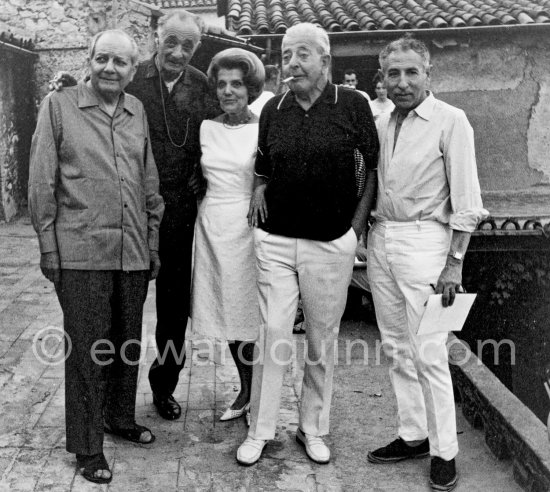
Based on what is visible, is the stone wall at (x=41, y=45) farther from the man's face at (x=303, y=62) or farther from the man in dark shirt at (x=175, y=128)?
the man's face at (x=303, y=62)

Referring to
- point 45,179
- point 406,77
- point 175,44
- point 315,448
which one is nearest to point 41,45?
point 175,44

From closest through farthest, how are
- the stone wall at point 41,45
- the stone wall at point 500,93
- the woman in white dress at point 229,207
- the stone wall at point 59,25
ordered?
the woman in white dress at point 229,207 < the stone wall at point 500,93 < the stone wall at point 41,45 < the stone wall at point 59,25

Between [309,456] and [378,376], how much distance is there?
142 centimetres

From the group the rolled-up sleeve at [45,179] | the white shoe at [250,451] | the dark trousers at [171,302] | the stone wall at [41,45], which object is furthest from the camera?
the stone wall at [41,45]

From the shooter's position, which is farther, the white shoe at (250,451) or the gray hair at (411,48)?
the white shoe at (250,451)

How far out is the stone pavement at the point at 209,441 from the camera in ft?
10.8

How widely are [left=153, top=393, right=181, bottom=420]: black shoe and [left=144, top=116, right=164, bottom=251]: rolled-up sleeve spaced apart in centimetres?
105

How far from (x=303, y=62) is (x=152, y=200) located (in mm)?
986

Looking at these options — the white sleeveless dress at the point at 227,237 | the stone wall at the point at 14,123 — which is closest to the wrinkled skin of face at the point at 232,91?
the white sleeveless dress at the point at 227,237

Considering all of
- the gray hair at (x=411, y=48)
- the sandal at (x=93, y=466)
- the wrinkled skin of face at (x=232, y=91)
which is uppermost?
the gray hair at (x=411, y=48)

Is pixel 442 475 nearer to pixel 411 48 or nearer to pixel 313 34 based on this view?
pixel 411 48

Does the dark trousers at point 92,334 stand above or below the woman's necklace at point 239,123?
below

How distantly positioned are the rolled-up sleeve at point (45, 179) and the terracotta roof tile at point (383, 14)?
8.37 m

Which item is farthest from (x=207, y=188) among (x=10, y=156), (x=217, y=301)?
(x=10, y=156)
